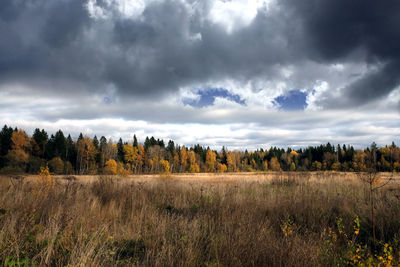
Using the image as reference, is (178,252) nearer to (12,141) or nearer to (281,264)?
(281,264)

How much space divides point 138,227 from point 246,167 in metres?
96.1

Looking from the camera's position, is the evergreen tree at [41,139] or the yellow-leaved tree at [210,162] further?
the yellow-leaved tree at [210,162]

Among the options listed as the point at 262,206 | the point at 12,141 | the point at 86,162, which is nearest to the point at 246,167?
the point at 86,162

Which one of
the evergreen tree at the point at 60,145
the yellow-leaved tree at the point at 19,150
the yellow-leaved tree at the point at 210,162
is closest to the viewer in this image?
the yellow-leaved tree at the point at 19,150

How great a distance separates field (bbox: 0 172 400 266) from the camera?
2.88 m

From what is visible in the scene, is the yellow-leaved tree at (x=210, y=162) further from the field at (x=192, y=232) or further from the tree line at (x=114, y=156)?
the field at (x=192, y=232)

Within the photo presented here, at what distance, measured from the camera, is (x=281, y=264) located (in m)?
2.78

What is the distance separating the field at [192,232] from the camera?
9.45 feet

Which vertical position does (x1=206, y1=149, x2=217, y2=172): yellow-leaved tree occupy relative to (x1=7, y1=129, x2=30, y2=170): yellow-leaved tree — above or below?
below

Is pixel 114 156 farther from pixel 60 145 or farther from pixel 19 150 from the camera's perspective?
pixel 19 150

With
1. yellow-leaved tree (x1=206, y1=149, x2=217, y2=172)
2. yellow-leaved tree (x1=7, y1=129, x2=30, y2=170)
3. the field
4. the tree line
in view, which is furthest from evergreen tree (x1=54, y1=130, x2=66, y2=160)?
the field

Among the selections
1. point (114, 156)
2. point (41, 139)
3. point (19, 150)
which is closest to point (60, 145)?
point (41, 139)

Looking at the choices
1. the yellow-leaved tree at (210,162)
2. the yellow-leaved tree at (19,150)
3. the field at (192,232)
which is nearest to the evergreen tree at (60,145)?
the yellow-leaved tree at (19,150)

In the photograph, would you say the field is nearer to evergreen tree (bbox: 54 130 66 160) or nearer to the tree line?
the tree line
